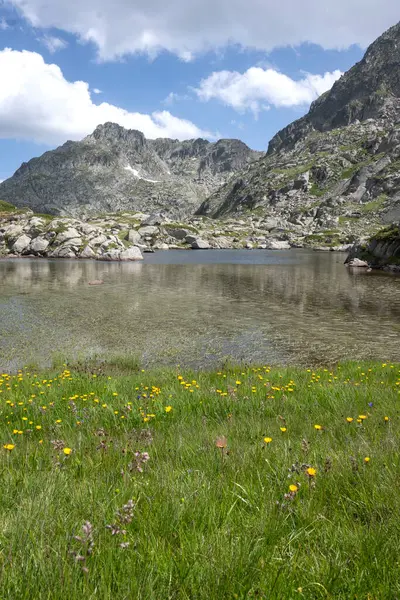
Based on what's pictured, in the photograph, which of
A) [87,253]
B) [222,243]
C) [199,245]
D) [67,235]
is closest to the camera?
[87,253]

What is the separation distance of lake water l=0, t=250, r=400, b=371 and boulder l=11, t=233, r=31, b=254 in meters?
74.2

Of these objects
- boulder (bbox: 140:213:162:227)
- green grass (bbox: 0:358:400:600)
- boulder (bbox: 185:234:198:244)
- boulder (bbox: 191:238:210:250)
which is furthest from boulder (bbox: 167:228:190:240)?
green grass (bbox: 0:358:400:600)

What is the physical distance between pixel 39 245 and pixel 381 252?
92856mm

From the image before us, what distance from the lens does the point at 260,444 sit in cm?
493

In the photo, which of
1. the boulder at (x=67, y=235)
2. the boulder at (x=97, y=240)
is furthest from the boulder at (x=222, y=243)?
the boulder at (x=67, y=235)

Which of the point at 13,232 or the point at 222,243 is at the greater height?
the point at 13,232

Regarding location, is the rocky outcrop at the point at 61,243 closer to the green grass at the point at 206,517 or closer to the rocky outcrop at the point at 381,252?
the rocky outcrop at the point at 381,252

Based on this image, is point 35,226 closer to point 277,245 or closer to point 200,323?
point 277,245

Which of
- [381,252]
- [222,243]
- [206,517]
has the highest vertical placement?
[222,243]

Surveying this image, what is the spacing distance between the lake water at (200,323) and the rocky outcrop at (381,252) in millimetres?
24308

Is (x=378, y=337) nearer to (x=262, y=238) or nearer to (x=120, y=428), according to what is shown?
(x=120, y=428)

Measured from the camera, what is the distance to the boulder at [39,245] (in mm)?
107594

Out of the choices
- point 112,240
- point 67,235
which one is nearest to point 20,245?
point 67,235

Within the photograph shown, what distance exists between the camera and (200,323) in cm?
2439
